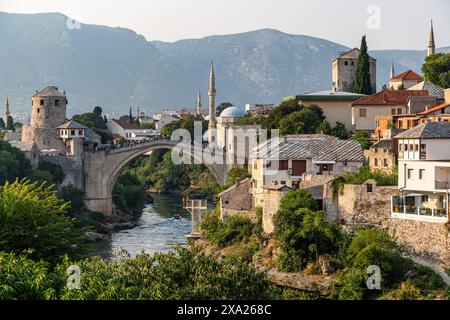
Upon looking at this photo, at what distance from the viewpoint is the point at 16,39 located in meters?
120

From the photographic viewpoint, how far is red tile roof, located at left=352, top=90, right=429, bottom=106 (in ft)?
135

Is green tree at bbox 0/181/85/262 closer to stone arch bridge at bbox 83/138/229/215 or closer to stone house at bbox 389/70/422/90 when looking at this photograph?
stone arch bridge at bbox 83/138/229/215

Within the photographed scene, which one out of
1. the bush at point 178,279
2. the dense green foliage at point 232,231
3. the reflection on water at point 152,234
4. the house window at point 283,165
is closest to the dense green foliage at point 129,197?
the reflection on water at point 152,234

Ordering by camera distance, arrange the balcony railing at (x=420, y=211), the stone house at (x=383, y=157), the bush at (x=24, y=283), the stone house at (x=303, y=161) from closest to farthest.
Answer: the bush at (x=24, y=283) → the balcony railing at (x=420, y=211) → the stone house at (x=383, y=157) → the stone house at (x=303, y=161)

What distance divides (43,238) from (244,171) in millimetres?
22687

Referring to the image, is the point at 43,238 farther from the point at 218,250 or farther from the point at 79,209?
the point at 79,209

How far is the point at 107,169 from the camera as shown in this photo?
55656 mm

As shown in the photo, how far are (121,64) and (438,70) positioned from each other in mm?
133812

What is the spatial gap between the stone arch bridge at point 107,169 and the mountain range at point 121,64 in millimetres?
54638

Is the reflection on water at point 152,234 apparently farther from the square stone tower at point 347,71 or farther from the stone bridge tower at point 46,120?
the square stone tower at point 347,71

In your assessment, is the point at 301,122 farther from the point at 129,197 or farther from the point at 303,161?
the point at 129,197

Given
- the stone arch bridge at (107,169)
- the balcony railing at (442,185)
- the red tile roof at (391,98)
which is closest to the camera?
the balcony railing at (442,185)

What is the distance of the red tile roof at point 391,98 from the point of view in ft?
135
